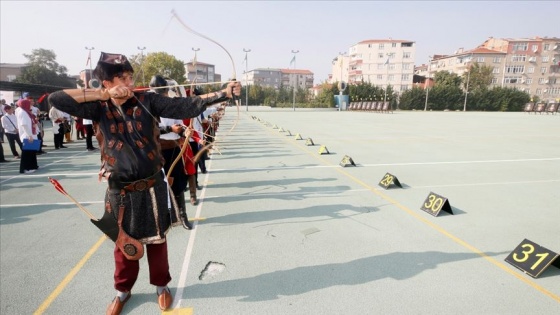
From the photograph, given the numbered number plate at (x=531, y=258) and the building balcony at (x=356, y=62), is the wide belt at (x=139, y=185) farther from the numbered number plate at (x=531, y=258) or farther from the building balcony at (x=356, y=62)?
the building balcony at (x=356, y=62)

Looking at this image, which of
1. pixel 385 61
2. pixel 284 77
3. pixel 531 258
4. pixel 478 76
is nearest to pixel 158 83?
pixel 531 258

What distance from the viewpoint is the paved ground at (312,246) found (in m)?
2.79

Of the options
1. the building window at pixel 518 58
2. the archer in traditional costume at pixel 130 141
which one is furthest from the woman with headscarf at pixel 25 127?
the building window at pixel 518 58

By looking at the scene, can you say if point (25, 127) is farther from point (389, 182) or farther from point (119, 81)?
point (389, 182)

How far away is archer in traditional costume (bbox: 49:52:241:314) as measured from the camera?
2283 millimetres

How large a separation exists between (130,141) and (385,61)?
3787 inches

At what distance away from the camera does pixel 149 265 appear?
2662 mm

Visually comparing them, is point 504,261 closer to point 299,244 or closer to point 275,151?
point 299,244

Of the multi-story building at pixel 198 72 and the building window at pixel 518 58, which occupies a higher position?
the building window at pixel 518 58

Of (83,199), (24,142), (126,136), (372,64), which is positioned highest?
(372,64)

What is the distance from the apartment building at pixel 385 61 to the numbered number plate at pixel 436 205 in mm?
87395

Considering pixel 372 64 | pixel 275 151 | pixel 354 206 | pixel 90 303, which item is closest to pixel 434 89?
pixel 372 64

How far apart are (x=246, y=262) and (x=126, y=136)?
1936mm

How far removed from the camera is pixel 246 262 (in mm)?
3447
